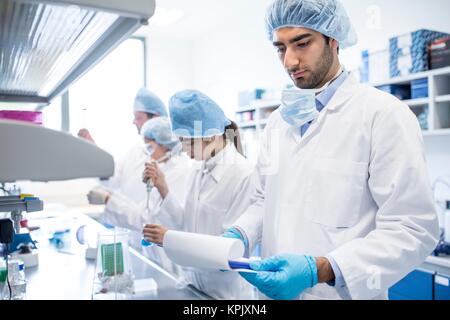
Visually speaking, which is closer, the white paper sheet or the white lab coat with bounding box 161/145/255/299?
the white paper sheet

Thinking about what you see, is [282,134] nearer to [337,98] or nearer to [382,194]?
[337,98]

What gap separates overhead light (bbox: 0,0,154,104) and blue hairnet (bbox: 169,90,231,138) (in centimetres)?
37

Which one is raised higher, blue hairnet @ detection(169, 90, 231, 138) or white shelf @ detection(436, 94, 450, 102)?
white shelf @ detection(436, 94, 450, 102)

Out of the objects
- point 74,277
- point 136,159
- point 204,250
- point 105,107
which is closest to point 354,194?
point 204,250

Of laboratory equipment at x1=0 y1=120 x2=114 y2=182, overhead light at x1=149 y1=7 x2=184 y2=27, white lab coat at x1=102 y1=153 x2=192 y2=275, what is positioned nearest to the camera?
laboratory equipment at x1=0 y1=120 x2=114 y2=182

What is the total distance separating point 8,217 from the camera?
2.64ft

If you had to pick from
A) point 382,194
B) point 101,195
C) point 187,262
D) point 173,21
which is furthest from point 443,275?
point 173,21

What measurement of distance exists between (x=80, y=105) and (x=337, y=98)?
2.82 ft

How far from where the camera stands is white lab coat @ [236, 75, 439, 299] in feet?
2.57

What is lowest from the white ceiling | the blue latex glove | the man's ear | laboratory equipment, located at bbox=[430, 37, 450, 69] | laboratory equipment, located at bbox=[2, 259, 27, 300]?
laboratory equipment, located at bbox=[2, 259, 27, 300]

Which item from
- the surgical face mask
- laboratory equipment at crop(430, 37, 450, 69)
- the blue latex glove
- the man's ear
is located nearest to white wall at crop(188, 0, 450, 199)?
laboratory equipment at crop(430, 37, 450, 69)

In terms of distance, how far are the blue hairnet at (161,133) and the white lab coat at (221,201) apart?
0.44 m

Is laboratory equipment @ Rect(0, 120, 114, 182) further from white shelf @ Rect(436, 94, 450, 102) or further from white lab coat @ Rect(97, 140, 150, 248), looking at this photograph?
white shelf @ Rect(436, 94, 450, 102)

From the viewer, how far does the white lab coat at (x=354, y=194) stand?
2.57 feet
